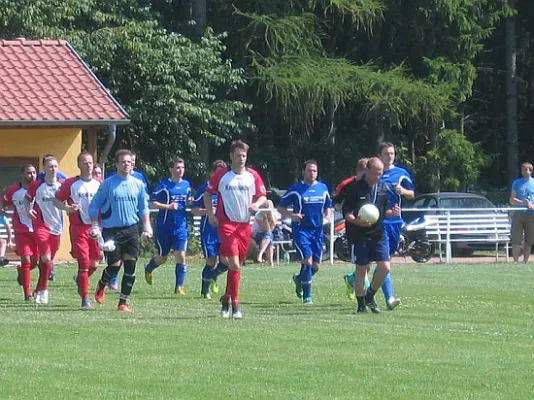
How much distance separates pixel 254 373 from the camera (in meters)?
11.5

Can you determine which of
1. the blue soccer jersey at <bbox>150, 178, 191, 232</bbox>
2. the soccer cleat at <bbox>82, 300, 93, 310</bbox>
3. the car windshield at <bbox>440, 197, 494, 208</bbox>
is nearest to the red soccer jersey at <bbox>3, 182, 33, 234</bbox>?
the soccer cleat at <bbox>82, 300, 93, 310</bbox>

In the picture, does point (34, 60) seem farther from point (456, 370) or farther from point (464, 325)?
point (456, 370)

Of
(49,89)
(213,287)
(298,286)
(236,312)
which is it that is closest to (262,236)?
(49,89)

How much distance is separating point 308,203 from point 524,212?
12.0 meters

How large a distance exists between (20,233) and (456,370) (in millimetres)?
9567

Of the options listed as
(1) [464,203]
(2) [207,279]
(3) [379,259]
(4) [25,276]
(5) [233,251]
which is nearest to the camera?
(5) [233,251]

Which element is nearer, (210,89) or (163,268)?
(163,268)

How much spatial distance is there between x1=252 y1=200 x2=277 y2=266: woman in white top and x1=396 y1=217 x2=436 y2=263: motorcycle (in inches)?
137

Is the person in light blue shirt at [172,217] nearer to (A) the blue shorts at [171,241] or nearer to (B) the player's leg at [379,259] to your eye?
(A) the blue shorts at [171,241]

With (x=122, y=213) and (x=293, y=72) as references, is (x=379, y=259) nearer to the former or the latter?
(x=122, y=213)

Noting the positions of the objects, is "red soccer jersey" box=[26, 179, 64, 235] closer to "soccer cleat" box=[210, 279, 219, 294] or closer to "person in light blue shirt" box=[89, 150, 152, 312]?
"person in light blue shirt" box=[89, 150, 152, 312]

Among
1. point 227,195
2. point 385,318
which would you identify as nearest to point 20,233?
point 227,195

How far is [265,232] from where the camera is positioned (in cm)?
3106

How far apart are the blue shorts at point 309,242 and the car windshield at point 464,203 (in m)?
18.1
